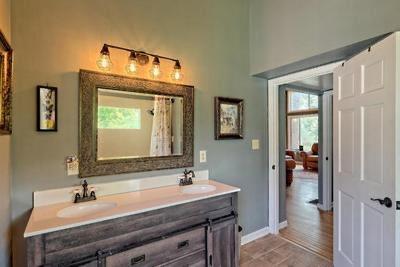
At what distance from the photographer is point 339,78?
2150 mm

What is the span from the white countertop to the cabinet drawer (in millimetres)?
262

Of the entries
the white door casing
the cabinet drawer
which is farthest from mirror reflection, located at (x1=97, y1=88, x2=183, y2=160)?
the white door casing

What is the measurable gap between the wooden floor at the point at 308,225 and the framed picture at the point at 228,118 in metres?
1.58

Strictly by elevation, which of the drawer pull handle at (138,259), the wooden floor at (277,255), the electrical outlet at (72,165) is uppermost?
the electrical outlet at (72,165)

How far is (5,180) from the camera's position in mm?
1371

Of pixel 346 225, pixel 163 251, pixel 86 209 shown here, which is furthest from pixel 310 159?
pixel 86 209

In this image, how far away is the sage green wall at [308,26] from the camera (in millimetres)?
1756

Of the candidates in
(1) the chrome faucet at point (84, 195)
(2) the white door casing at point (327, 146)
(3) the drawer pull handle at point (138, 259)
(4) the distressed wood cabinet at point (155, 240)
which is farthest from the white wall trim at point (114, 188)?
(2) the white door casing at point (327, 146)

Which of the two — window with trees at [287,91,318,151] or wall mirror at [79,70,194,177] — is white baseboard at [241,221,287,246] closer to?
wall mirror at [79,70,194,177]

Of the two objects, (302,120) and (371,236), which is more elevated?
(302,120)

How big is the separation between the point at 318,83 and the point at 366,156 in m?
2.15

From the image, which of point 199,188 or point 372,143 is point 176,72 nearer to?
point 199,188

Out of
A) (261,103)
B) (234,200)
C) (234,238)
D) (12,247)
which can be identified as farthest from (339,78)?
(12,247)

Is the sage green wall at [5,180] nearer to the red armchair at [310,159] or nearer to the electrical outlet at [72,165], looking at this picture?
the electrical outlet at [72,165]
